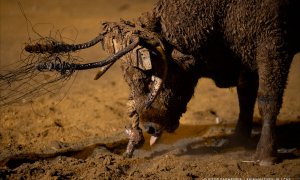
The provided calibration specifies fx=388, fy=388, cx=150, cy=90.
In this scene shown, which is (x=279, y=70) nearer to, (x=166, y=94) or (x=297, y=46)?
(x=297, y=46)

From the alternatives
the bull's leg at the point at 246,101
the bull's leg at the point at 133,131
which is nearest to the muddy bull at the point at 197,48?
the bull's leg at the point at 133,131

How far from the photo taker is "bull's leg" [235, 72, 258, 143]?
4664 mm

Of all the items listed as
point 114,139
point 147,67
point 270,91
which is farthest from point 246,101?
point 114,139

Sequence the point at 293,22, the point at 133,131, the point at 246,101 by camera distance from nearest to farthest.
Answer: the point at 293,22 < the point at 133,131 < the point at 246,101

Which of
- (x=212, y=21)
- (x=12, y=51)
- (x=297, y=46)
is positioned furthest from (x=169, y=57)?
(x=12, y=51)

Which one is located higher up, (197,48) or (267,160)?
(197,48)

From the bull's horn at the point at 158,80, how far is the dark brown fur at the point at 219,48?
76mm

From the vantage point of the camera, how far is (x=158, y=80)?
388 centimetres

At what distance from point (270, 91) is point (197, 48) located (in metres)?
0.86

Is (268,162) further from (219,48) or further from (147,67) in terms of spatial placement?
(147,67)

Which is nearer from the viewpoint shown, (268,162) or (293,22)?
(293,22)

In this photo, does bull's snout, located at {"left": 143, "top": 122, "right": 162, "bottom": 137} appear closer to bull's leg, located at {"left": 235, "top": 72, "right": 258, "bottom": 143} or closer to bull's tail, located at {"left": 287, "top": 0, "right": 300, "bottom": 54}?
bull's leg, located at {"left": 235, "top": 72, "right": 258, "bottom": 143}

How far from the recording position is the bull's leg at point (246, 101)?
15.3ft

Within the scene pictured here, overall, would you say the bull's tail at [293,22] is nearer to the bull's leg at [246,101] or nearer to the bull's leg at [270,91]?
the bull's leg at [270,91]
